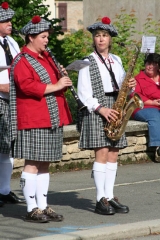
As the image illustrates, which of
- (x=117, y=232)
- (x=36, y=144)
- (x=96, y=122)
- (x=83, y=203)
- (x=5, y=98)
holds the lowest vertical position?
(x=83, y=203)

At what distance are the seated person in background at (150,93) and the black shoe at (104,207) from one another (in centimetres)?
388

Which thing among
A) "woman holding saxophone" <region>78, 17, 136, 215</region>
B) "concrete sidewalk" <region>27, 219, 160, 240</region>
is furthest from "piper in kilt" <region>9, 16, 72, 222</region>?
"concrete sidewalk" <region>27, 219, 160, 240</region>

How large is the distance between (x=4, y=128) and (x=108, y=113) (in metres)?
1.30

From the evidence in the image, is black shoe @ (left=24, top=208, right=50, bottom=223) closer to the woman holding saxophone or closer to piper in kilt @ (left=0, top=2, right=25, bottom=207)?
the woman holding saxophone

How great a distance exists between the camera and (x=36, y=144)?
7555 millimetres

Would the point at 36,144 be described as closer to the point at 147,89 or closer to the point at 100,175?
the point at 100,175

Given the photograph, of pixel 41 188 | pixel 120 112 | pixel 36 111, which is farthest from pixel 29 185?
pixel 120 112

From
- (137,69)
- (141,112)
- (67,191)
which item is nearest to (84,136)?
(67,191)

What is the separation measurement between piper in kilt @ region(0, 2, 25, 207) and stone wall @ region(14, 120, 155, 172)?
230cm

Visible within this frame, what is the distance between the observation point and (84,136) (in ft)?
26.5

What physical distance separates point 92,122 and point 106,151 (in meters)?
0.33

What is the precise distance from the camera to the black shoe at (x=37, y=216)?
298 inches

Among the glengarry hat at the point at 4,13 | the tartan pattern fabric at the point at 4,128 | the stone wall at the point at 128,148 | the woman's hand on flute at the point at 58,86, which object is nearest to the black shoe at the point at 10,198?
the tartan pattern fabric at the point at 4,128

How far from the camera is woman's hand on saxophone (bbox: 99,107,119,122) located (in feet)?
25.8
